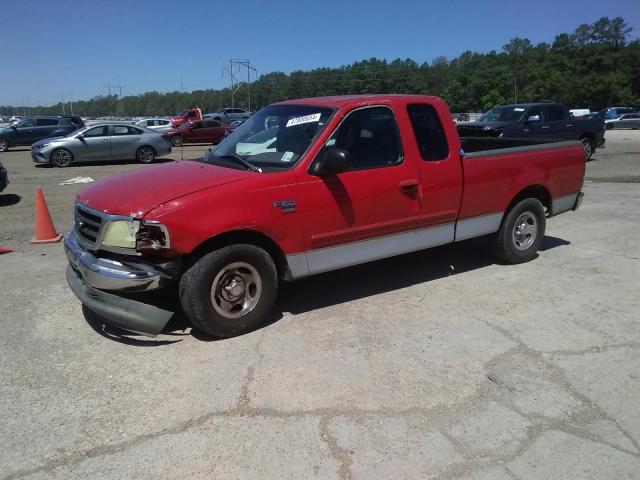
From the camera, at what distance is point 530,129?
15141 mm

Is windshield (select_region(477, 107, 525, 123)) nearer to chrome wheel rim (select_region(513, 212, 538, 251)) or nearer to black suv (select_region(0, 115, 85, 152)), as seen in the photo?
chrome wheel rim (select_region(513, 212, 538, 251))

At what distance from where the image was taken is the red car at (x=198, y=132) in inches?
1129

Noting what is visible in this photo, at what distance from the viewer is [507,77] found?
98500mm

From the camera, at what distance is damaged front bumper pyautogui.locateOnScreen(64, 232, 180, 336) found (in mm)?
3852

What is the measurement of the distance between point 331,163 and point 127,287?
1853 mm

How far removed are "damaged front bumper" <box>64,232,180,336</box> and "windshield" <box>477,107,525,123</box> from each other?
13743 mm

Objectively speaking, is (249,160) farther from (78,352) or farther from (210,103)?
(210,103)

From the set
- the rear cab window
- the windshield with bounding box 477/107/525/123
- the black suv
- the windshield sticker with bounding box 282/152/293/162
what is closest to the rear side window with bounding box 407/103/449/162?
the rear cab window

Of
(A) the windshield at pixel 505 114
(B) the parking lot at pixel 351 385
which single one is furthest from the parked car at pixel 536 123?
(B) the parking lot at pixel 351 385

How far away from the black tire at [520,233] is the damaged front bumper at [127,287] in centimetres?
380

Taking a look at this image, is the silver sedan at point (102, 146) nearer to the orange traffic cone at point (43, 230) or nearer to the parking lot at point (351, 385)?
the orange traffic cone at point (43, 230)

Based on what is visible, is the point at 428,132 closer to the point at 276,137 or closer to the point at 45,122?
the point at 276,137

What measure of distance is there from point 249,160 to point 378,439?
2.72 metres

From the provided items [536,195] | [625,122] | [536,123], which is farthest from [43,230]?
[625,122]
